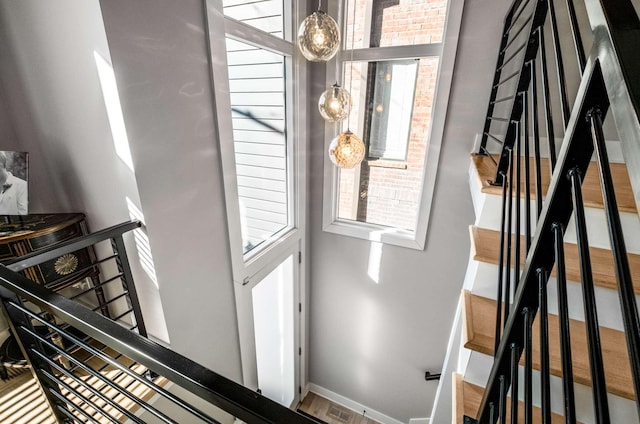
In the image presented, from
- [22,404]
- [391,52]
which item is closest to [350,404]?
[22,404]

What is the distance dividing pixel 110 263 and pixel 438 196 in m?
2.36

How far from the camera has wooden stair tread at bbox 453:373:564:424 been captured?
1.05m

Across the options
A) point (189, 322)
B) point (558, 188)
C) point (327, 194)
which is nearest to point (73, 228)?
point (189, 322)

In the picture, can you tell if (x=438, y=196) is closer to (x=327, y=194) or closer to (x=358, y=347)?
(x=327, y=194)

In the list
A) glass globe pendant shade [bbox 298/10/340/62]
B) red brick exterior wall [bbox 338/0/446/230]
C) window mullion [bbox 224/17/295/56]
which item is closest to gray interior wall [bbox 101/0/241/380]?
window mullion [bbox 224/17/295/56]

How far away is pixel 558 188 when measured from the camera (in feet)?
1.96

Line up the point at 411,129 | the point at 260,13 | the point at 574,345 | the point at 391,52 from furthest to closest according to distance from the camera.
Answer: the point at 411,129, the point at 391,52, the point at 260,13, the point at 574,345

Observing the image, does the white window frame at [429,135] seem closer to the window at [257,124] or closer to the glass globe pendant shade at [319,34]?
the window at [257,124]

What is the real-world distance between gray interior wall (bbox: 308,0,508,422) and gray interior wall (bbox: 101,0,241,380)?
1200 mm

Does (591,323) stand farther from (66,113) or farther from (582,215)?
(66,113)

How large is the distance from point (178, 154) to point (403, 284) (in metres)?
2.21

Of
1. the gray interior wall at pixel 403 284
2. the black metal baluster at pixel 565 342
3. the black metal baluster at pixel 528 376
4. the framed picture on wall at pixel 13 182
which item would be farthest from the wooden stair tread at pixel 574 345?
the framed picture on wall at pixel 13 182

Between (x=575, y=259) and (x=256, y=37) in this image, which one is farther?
(x=256, y=37)

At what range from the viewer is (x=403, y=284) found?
2.77m
